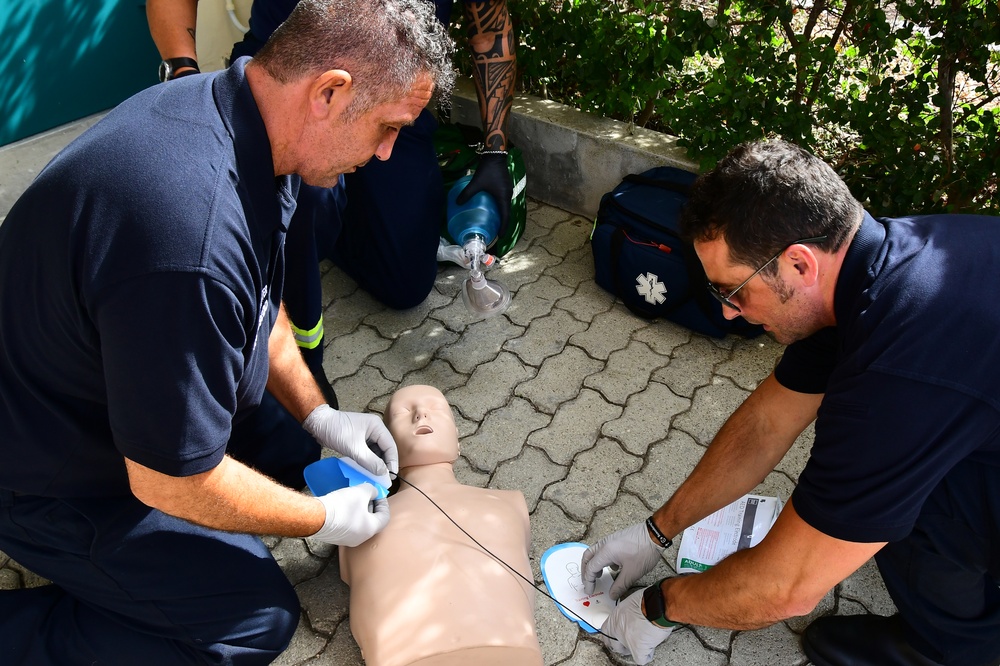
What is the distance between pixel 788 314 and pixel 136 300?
1.51 metres

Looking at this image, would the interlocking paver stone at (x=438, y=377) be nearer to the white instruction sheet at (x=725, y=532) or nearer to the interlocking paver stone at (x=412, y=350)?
the interlocking paver stone at (x=412, y=350)

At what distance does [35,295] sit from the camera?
1839 mm

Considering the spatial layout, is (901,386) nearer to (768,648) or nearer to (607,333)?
(768,648)

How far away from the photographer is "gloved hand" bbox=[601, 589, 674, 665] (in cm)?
241

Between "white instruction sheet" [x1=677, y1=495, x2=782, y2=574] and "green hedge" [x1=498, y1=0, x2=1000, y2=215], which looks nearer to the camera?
"white instruction sheet" [x1=677, y1=495, x2=782, y2=574]

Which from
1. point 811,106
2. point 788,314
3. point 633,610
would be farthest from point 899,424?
point 811,106

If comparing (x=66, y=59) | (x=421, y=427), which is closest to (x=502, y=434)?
(x=421, y=427)

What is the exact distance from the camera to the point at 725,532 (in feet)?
9.12

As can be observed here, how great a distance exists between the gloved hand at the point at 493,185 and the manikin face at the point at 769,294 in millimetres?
1827

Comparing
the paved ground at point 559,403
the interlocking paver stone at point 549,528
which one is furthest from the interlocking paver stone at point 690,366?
the interlocking paver stone at point 549,528

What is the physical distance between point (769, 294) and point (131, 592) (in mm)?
1857

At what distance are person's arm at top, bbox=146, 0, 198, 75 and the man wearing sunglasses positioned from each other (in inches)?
91.4

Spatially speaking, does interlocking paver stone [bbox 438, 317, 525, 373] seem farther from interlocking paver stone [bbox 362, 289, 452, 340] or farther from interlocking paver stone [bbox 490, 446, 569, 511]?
interlocking paver stone [bbox 490, 446, 569, 511]

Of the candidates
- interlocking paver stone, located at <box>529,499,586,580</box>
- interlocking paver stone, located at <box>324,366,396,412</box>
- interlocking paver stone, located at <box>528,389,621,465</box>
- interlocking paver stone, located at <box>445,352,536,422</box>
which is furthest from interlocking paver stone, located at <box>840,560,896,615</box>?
interlocking paver stone, located at <box>324,366,396,412</box>
